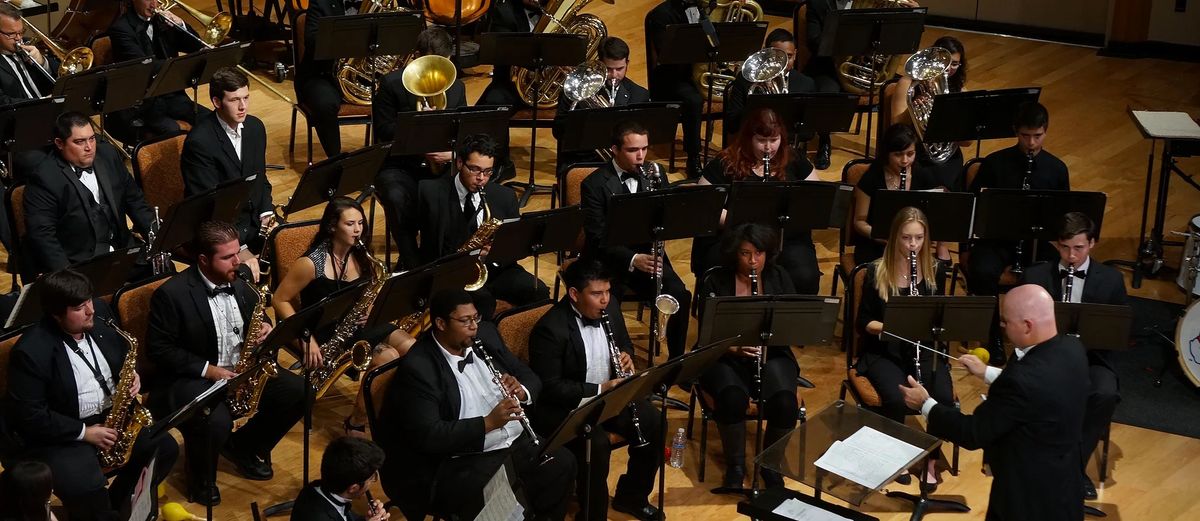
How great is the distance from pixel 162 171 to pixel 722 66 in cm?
350

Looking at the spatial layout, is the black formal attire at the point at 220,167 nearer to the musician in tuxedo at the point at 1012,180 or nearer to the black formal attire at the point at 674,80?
the black formal attire at the point at 674,80

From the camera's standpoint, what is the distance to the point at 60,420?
509 centimetres

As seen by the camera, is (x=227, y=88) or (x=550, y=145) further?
(x=550, y=145)

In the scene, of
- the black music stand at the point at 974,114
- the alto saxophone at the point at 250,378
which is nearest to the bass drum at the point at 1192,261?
the black music stand at the point at 974,114

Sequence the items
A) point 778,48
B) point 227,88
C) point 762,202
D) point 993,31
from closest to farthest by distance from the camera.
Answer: point 762,202, point 227,88, point 778,48, point 993,31

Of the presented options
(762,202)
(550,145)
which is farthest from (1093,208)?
(550,145)

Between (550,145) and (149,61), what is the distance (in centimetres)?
303

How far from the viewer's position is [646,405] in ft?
18.7

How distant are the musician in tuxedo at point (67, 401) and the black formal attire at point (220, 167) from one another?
1647 millimetres

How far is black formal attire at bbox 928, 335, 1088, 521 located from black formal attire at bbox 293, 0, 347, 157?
4527mm

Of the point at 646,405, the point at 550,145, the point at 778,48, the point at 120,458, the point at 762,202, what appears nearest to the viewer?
the point at 120,458

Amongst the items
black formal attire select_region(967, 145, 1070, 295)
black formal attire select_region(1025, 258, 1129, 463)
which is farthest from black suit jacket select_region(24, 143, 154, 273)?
black formal attire select_region(1025, 258, 1129, 463)

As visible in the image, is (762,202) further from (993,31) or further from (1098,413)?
(993,31)

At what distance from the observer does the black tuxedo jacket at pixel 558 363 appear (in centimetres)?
555
